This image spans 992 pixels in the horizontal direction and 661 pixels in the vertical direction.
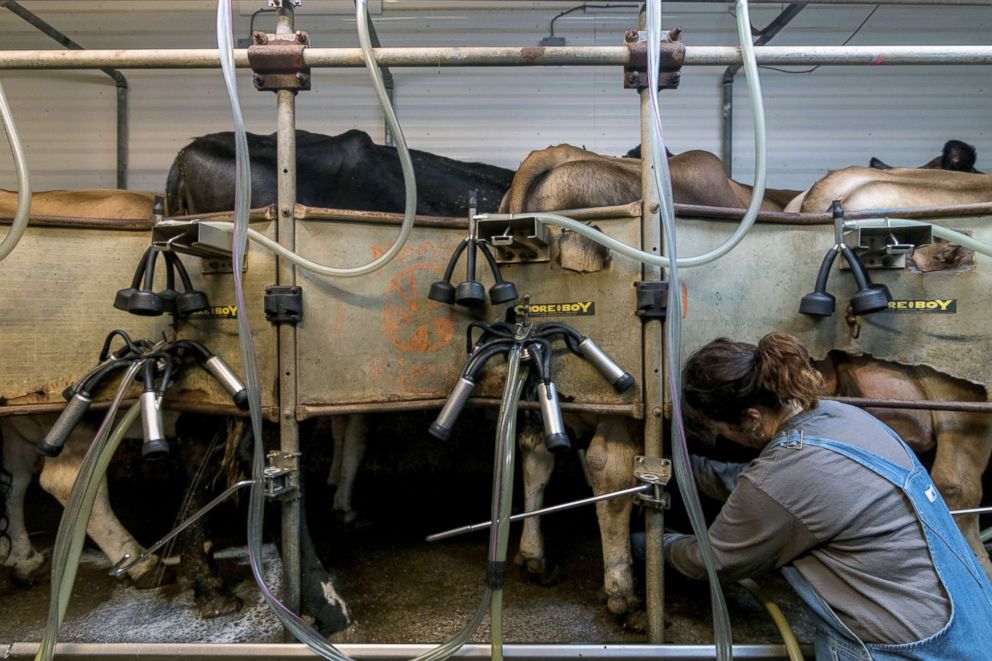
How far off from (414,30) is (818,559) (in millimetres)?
3226

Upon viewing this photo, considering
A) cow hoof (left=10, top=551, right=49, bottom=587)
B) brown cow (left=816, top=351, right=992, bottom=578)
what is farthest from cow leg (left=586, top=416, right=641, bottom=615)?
cow hoof (left=10, top=551, right=49, bottom=587)

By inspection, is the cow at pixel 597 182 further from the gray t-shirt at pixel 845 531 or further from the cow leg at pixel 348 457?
the cow leg at pixel 348 457

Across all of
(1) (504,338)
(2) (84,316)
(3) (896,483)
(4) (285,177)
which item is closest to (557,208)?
(1) (504,338)

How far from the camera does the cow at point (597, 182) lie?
1893 millimetres

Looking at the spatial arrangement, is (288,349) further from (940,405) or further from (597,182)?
(940,405)

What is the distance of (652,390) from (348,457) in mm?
1702

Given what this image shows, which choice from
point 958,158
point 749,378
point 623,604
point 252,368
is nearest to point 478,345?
point 252,368

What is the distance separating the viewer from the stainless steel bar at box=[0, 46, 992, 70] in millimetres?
1537

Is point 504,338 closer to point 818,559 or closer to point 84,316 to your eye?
point 818,559

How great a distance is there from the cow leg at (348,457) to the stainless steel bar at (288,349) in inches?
38.1

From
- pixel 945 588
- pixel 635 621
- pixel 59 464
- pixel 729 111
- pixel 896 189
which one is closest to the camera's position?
pixel 945 588

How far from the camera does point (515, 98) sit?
3.21 m

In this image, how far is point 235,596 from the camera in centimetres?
180

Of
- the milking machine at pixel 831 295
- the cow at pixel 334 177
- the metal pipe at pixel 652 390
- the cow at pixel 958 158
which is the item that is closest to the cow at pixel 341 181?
the cow at pixel 334 177
